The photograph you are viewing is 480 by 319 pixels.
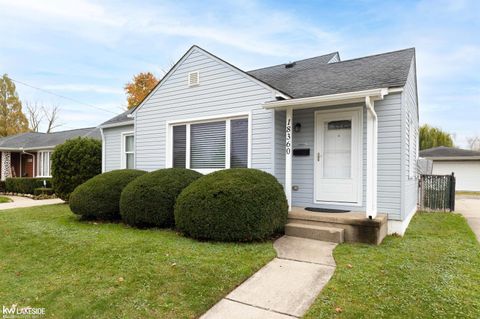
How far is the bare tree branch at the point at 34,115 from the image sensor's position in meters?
32.3

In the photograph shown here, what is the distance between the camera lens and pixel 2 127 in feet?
92.7

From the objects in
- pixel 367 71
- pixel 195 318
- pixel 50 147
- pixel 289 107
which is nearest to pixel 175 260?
pixel 195 318

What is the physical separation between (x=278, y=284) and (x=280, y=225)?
1.92 meters

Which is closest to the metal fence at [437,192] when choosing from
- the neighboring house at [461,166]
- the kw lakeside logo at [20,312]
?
the kw lakeside logo at [20,312]

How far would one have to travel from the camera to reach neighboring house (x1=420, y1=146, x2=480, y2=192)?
21.5m

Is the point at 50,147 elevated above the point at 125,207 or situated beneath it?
elevated above

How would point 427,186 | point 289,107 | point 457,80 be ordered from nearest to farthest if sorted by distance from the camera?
point 289,107 → point 427,186 → point 457,80

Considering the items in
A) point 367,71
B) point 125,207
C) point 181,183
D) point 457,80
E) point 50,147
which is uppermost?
point 457,80

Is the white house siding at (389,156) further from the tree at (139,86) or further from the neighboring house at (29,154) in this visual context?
the tree at (139,86)

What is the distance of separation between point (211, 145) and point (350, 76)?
3.71m

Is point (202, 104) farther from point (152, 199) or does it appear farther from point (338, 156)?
point (338, 156)

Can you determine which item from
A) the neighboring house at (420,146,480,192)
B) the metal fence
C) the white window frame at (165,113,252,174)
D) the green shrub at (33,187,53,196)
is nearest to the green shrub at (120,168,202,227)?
the white window frame at (165,113,252,174)

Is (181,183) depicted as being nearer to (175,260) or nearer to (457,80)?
(175,260)

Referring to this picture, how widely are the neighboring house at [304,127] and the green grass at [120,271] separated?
222 cm
